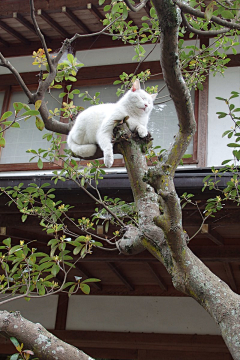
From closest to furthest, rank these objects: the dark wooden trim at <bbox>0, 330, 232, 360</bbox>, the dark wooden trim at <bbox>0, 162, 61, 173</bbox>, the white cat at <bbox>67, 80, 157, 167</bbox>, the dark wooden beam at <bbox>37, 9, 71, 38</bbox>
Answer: the white cat at <bbox>67, 80, 157, 167</bbox>, the dark wooden trim at <bbox>0, 330, 232, 360</bbox>, the dark wooden beam at <bbox>37, 9, 71, 38</bbox>, the dark wooden trim at <bbox>0, 162, 61, 173</bbox>

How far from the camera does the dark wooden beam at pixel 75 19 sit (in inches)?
226

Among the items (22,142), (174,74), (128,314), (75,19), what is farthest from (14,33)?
(174,74)

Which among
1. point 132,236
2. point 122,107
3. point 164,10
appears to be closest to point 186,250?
point 132,236

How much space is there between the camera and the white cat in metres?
3.21

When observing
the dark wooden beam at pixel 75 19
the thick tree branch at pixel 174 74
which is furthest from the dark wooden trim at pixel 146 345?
the dark wooden beam at pixel 75 19

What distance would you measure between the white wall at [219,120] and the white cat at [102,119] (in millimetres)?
2217

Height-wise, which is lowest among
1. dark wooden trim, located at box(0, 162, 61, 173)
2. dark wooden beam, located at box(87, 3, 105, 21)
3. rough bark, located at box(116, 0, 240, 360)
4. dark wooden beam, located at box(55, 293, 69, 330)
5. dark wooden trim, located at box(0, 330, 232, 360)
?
dark wooden trim, located at box(0, 330, 232, 360)

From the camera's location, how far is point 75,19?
235 inches

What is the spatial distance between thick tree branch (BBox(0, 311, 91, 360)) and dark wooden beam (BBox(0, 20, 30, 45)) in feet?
17.6

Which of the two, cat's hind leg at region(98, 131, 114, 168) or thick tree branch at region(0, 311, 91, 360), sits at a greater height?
cat's hind leg at region(98, 131, 114, 168)

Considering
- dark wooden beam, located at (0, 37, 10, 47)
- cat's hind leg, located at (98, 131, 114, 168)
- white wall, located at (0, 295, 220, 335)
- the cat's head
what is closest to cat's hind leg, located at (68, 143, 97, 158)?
cat's hind leg, located at (98, 131, 114, 168)

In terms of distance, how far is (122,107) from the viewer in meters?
3.34

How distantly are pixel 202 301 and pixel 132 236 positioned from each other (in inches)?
30.3

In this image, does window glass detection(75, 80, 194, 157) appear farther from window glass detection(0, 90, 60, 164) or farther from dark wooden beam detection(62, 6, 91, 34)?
window glass detection(0, 90, 60, 164)
